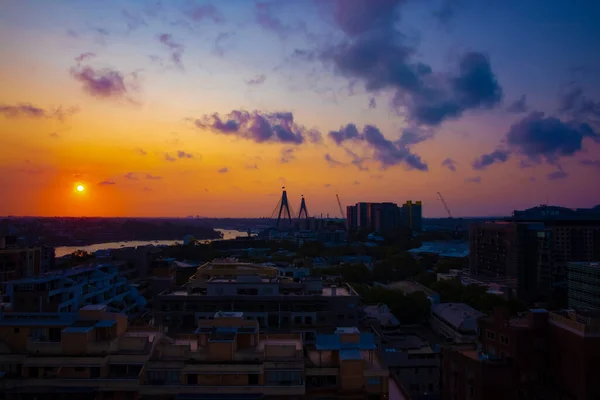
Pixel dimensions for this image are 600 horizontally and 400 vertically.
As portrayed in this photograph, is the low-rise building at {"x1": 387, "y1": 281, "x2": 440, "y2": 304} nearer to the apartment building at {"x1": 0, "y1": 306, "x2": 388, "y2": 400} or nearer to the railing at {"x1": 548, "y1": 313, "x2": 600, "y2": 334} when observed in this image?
the railing at {"x1": 548, "y1": 313, "x2": 600, "y2": 334}

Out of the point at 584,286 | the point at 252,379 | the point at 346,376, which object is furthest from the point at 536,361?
the point at 584,286

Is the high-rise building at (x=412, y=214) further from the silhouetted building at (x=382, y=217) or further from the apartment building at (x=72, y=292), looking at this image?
the apartment building at (x=72, y=292)

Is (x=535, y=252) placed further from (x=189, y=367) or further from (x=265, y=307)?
(x=189, y=367)

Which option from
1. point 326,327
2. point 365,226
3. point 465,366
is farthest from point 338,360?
point 365,226

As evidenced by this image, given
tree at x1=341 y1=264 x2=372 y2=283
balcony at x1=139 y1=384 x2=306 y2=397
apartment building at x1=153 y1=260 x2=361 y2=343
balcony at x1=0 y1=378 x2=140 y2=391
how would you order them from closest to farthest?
balcony at x1=139 y1=384 x2=306 y2=397, balcony at x1=0 y1=378 x2=140 y2=391, apartment building at x1=153 y1=260 x2=361 y2=343, tree at x1=341 y1=264 x2=372 y2=283

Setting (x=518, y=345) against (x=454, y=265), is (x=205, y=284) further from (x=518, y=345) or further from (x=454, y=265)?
(x=454, y=265)

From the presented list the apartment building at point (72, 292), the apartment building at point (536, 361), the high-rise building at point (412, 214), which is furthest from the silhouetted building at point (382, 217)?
the apartment building at point (536, 361)

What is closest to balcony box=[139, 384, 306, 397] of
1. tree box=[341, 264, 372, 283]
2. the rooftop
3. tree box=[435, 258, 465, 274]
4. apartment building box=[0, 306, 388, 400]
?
apartment building box=[0, 306, 388, 400]
